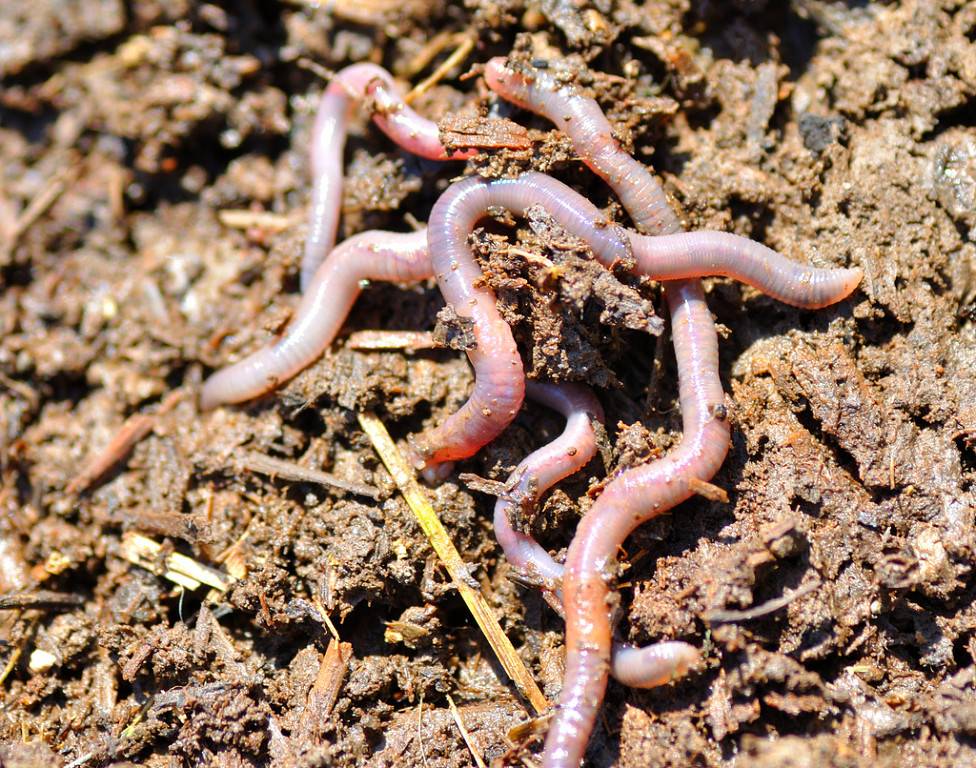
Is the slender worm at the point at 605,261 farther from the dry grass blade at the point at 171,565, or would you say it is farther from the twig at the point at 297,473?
the dry grass blade at the point at 171,565

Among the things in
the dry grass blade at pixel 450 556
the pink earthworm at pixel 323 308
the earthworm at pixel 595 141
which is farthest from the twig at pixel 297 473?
the earthworm at pixel 595 141

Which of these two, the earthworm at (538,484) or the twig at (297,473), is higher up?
the earthworm at (538,484)

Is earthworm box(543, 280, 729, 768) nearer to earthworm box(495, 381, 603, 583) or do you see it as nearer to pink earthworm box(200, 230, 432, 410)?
earthworm box(495, 381, 603, 583)

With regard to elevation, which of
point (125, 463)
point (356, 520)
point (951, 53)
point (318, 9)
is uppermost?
point (951, 53)

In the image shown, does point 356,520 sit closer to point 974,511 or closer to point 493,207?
point 493,207

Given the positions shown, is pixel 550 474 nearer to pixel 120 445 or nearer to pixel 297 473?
pixel 297 473

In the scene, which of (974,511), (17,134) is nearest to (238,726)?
(974,511)
